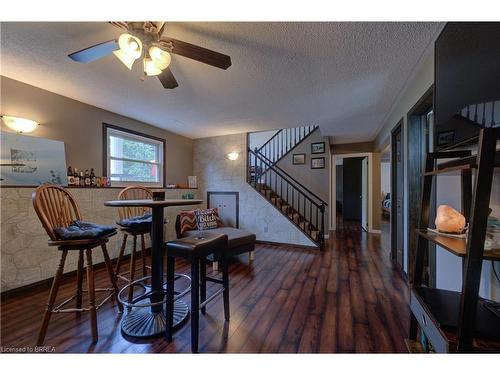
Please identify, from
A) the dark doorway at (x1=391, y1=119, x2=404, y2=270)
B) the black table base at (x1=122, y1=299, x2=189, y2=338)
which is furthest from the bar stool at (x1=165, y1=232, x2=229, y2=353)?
the dark doorway at (x1=391, y1=119, x2=404, y2=270)

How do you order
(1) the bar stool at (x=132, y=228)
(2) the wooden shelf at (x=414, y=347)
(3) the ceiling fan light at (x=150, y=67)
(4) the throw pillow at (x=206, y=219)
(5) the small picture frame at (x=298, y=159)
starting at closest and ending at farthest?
1. (2) the wooden shelf at (x=414, y=347)
2. (3) the ceiling fan light at (x=150, y=67)
3. (1) the bar stool at (x=132, y=228)
4. (4) the throw pillow at (x=206, y=219)
5. (5) the small picture frame at (x=298, y=159)

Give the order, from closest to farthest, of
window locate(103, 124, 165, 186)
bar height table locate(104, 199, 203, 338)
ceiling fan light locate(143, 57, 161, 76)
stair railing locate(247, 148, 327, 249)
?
ceiling fan light locate(143, 57, 161, 76), bar height table locate(104, 199, 203, 338), window locate(103, 124, 165, 186), stair railing locate(247, 148, 327, 249)

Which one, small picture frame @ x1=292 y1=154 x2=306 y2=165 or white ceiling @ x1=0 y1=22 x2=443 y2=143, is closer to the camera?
white ceiling @ x1=0 y1=22 x2=443 y2=143

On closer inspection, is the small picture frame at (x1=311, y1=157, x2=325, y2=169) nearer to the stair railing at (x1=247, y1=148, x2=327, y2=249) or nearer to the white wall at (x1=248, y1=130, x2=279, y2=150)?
the stair railing at (x1=247, y1=148, x2=327, y2=249)

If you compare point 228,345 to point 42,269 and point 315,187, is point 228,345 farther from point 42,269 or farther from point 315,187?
point 315,187

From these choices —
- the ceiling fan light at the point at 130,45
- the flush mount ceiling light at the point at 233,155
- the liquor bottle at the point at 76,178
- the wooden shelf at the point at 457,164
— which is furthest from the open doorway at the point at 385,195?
the liquor bottle at the point at 76,178

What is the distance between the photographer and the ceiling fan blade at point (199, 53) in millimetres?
1414

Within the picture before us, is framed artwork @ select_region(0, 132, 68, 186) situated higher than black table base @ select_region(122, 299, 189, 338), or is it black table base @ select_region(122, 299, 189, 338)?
framed artwork @ select_region(0, 132, 68, 186)

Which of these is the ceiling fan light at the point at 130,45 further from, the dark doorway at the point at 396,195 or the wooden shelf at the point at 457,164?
the dark doorway at the point at 396,195

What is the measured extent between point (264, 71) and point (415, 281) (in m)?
2.20

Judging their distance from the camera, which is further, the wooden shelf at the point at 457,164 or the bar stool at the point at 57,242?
the bar stool at the point at 57,242

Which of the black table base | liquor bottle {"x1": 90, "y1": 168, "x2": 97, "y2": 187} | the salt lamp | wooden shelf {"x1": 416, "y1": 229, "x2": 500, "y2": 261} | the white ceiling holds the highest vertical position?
the white ceiling

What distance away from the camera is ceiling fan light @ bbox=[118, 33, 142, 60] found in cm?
130

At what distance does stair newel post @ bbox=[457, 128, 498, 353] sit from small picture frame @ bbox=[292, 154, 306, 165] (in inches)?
175
